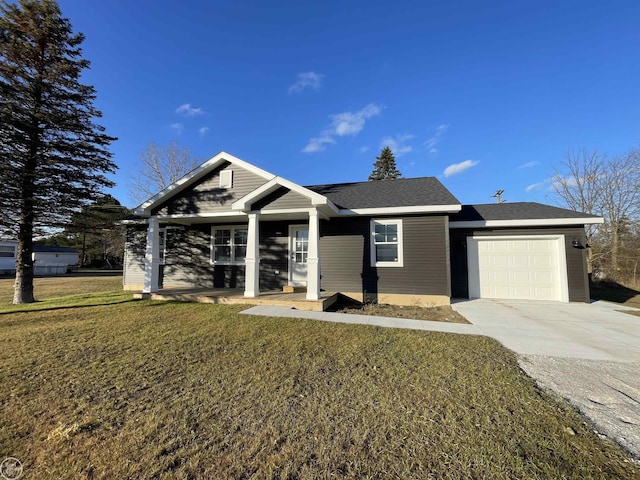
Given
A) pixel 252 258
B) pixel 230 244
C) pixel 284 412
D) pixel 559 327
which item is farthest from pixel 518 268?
pixel 230 244

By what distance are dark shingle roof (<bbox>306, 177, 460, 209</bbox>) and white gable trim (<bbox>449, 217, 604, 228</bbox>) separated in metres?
1.56

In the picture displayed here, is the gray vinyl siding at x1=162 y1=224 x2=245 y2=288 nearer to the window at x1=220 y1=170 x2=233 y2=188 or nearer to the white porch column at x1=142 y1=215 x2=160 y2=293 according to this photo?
the white porch column at x1=142 y1=215 x2=160 y2=293

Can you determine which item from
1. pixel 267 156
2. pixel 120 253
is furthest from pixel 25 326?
pixel 120 253

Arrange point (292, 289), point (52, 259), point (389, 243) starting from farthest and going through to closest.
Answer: point (52, 259), point (292, 289), point (389, 243)

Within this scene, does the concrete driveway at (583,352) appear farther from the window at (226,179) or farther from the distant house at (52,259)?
the distant house at (52,259)

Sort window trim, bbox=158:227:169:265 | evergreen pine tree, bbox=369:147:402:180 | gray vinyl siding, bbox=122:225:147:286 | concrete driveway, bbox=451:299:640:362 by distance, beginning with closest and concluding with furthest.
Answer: concrete driveway, bbox=451:299:640:362
window trim, bbox=158:227:169:265
gray vinyl siding, bbox=122:225:147:286
evergreen pine tree, bbox=369:147:402:180

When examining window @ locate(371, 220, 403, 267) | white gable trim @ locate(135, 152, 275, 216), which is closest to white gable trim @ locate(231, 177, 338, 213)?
white gable trim @ locate(135, 152, 275, 216)

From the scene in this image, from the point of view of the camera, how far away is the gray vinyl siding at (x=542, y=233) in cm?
920

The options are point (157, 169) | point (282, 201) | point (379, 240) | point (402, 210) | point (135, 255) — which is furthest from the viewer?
point (157, 169)

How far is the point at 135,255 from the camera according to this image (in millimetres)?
12820

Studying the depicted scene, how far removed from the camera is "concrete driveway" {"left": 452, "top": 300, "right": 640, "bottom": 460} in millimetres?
2824

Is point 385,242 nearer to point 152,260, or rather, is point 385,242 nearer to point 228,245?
point 228,245

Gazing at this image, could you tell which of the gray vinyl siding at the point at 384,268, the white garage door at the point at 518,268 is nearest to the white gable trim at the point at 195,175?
the gray vinyl siding at the point at 384,268

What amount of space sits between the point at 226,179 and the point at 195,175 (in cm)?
113
